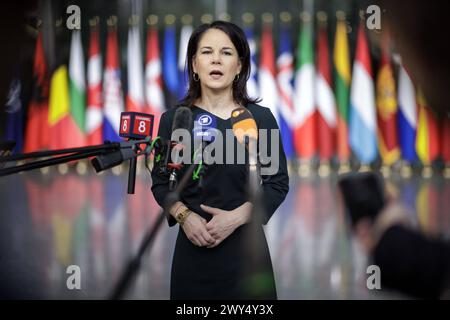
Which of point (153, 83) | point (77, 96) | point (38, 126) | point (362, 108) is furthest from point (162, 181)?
point (362, 108)

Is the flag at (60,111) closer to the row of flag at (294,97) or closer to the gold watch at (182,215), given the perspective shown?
the row of flag at (294,97)

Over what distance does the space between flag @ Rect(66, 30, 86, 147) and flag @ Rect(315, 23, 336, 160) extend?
8.16 ft

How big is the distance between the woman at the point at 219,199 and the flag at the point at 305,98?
4.72 metres

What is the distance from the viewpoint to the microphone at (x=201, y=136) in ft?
3.22

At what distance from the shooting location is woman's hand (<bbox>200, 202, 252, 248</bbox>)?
1108 mm

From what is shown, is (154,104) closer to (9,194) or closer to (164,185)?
(9,194)

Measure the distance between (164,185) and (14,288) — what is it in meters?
1.45

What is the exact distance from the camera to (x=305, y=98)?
5.79m

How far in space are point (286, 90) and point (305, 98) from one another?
0.25 m

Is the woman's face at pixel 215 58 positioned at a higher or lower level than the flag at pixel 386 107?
lower

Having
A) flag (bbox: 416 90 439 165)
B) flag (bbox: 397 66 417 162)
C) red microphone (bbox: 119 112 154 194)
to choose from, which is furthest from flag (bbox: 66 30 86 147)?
red microphone (bbox: 119 112 154 194)

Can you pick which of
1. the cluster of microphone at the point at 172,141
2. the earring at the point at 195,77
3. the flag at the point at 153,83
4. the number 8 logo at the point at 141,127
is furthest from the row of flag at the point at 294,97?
the number 8 logo at the point at 141,127

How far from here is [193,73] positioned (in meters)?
1.19

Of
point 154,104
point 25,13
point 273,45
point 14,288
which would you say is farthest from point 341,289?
point 273,45
